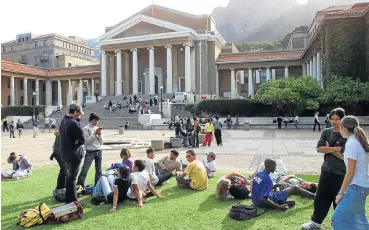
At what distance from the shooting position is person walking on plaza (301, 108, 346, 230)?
15.8 ft

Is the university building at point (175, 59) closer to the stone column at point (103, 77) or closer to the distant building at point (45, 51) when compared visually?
the stone column at point (103, 77)

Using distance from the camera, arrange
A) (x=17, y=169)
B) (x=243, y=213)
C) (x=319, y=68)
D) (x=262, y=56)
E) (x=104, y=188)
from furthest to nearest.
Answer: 1. (x=262, y=56)
2. (x=319, y=68)
3. (x=17, y=169)
4. (x=104, y=188)
5. (x=243, y=213)

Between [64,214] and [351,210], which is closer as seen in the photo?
[351,210]

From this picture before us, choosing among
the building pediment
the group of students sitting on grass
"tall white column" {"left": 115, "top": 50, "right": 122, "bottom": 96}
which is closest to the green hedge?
"tall white column" {"left": 115, "top": 50, "right": 122, "bottom": 96}

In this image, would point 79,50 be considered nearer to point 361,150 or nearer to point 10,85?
point 10,85

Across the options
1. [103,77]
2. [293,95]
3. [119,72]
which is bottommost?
[293,95]

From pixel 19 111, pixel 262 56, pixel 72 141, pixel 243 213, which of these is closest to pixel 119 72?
pixel 19 111

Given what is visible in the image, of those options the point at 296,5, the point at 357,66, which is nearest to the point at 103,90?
the point at 357,66

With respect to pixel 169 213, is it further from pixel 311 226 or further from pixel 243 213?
pixel 311 226

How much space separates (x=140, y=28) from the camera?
159 ft

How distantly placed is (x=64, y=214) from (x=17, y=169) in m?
4.79

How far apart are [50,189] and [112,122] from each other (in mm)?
28310

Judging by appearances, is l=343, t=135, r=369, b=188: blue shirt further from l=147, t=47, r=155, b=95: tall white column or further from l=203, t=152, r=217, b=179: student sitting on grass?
l=147, t=47, r=155, b=95: tall white column

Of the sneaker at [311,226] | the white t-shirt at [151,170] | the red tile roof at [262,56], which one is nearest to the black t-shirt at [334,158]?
the sneaker at [311,226]
